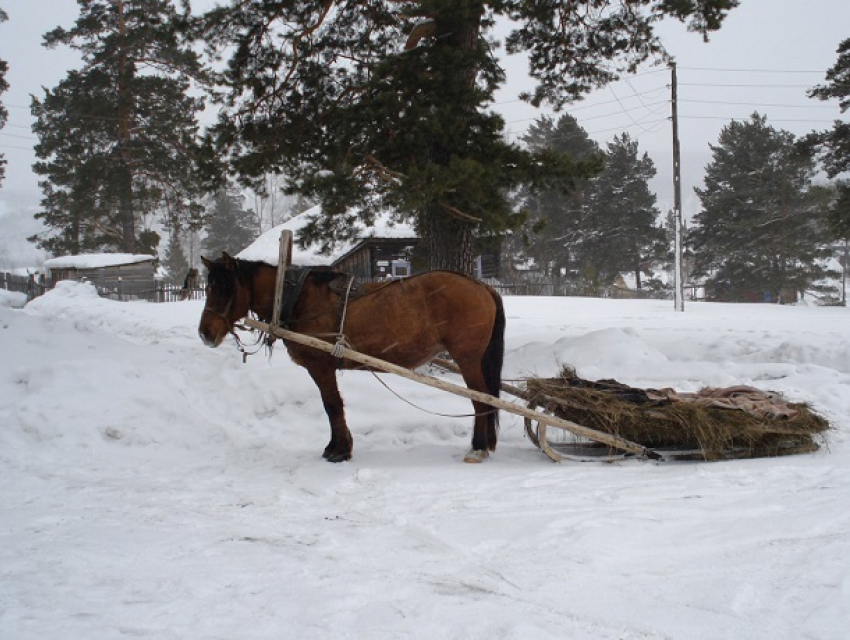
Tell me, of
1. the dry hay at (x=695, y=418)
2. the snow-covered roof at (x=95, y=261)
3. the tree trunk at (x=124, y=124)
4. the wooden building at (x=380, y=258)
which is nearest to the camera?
the dry hay at (x=695, y=418)

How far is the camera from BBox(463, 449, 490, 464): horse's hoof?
15.5ft

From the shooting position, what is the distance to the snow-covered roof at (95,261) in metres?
30.5

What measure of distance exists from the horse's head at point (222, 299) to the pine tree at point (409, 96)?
7.59ft

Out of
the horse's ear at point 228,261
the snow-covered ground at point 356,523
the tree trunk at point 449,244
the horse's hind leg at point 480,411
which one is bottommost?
the snow-covered ground at point 356,523

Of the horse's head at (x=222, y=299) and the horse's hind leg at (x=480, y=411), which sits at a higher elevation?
the horse's head at (x=222, y=299)

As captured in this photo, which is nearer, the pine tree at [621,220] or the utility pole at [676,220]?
the utility pole at [676,220]

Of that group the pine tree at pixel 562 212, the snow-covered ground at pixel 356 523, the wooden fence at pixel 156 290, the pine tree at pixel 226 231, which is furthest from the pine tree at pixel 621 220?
the snow-covered ground at pixel 356 523

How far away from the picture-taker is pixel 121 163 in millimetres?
26297

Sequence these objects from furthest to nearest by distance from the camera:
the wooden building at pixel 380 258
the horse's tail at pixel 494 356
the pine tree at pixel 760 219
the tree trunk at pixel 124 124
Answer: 1. the pine tree at pixel 760 219
2. the wooden building at pixel 380 258
3. the tree trunk at pixel 124 124
4. the horse's tail at pixel 494 356

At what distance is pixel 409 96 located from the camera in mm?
7121

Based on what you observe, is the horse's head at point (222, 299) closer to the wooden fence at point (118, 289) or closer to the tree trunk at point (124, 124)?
the wooden fence at point (118, 289)

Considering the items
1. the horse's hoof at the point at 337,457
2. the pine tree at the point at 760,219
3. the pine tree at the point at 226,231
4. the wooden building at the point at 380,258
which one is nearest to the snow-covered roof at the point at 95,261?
the wooden building at the point at 380,258

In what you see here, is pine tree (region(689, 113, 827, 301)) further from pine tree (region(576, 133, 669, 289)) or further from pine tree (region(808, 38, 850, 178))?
pine tree (region(808, 38, 850, 178))

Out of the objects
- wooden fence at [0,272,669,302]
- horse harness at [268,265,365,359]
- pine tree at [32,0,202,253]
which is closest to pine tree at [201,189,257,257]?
wooden fence at [0,272,669,302]
